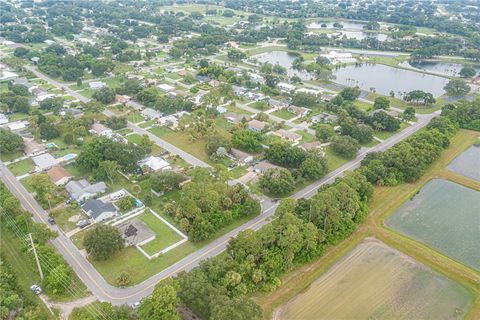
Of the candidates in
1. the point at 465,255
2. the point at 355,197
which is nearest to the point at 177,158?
the point at 355,197

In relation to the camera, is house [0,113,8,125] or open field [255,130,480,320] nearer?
open field [255,130,480,320]

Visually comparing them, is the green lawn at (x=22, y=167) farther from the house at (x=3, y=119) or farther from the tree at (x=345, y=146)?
the tree at (x=345, y=146)

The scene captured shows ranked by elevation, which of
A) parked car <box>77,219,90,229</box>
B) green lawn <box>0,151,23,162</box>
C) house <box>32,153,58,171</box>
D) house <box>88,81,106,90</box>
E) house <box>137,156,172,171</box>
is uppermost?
house <box>137,156,172,171</box>

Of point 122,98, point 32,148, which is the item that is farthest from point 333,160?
point 32,148

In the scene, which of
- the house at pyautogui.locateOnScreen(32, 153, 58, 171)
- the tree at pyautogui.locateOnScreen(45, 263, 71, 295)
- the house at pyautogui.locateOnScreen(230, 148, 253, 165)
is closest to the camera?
the tree at pyautogui.locateOnScreen(45, 263, 71, 295)

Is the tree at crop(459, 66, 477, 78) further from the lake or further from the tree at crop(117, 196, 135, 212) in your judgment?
the tree at crop(117, 196, 135, 212)

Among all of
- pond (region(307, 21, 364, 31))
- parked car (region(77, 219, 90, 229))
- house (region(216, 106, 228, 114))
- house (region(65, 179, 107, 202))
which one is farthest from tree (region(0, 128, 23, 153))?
A: pond (region(307, 21, 364, 31))

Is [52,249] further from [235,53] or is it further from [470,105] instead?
[235,53]
